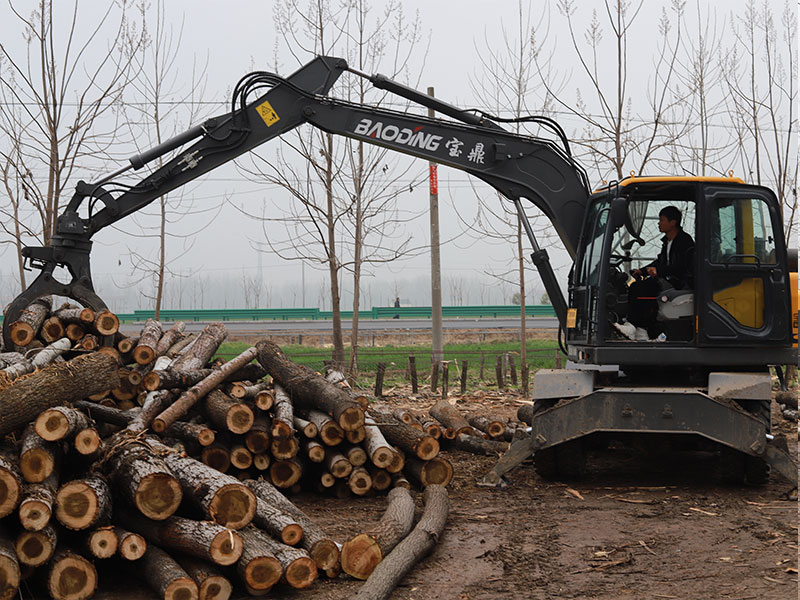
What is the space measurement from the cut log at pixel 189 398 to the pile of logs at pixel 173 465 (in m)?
0.01

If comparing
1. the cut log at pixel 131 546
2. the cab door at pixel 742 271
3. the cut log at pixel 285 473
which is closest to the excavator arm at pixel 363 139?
the cab door at pixel 742 271

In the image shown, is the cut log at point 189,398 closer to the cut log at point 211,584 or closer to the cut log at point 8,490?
the cut log at point 8,490

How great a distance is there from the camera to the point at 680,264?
27.5ft

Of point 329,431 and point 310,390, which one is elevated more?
point 310,390

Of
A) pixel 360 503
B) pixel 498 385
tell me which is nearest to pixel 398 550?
pixel 360 503

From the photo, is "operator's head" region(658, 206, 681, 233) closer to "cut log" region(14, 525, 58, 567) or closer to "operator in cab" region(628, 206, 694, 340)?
"operator in cab" region(628, 206, 694, 340)

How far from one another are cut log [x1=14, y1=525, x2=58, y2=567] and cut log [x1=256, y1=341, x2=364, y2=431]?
3.26 metres

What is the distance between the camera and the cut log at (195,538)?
5176 mm

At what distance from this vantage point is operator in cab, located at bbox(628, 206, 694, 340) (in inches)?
330

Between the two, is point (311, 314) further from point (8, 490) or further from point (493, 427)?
point (8, 490)

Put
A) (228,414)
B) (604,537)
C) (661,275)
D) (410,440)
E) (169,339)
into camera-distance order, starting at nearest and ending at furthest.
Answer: (604,537), (228,414), (410,440), (661,275), (169,339)

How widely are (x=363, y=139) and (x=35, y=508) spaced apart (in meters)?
5.90

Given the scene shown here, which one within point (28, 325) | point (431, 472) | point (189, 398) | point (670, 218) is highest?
point (670, 218)

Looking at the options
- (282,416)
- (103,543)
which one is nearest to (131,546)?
(103,543)
